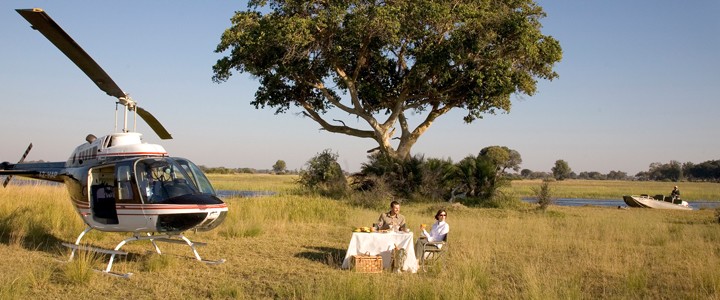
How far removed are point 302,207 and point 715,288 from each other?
11.3 m

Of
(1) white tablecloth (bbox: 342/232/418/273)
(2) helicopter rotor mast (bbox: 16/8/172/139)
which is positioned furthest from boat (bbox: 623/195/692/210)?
(2) helicopter rotor mast (bbox: 16/8/172/139)

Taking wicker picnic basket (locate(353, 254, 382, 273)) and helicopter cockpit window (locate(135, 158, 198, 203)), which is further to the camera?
helicopter cockpit window (locate(135, 158, 198, 203))

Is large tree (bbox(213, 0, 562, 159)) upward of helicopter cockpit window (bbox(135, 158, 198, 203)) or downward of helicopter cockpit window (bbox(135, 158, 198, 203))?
upward

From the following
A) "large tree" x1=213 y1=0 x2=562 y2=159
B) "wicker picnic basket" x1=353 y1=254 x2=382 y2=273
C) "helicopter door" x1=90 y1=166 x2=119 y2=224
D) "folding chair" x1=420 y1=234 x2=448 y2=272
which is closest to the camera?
"wicker picnic basket" x1=353 y1=254 x2=382 y2=273

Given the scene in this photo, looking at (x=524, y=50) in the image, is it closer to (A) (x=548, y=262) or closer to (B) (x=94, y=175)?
(A) (x=548, y=262)

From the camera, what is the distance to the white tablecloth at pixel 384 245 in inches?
374

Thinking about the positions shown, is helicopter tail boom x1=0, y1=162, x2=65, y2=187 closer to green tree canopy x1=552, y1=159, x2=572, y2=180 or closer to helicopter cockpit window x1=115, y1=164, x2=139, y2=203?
helicopter cockpit window x1=115, y1=164, x2=139, y2=203

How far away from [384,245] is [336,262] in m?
0.95

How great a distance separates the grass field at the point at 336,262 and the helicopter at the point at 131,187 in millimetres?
600

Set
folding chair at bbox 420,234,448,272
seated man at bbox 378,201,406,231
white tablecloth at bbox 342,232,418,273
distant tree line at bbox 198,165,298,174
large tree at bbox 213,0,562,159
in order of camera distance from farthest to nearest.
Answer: distant tree line at bbox 198,165,298,174 < large tree at bbox 213,0,562,159 < seated man at bbox 378,201,406,231 < folding chair at bbox 420,234,448,272 < white tablecloth at bbox 342,232,418,273

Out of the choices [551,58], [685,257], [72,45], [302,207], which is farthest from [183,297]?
[551,58]

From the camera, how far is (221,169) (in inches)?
3826

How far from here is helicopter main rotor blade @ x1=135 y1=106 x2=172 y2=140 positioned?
11058mm

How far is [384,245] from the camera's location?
31.6 ft
